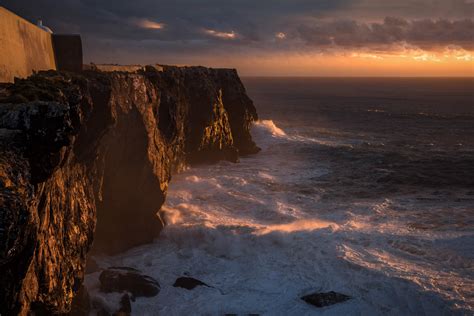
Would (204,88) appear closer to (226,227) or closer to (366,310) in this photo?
(226,227)

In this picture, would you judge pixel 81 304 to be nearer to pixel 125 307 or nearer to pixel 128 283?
pixel 125 307

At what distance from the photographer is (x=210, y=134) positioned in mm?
42719

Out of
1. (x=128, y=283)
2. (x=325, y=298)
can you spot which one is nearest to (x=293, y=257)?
(x=325, y=298)

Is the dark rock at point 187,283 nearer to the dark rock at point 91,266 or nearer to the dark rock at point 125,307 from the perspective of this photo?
the dark rock at point 125,307

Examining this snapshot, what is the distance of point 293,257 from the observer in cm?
2111

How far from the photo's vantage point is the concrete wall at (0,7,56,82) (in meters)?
12.3

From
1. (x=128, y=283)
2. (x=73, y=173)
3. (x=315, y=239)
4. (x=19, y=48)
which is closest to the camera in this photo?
(x=19, y=48)

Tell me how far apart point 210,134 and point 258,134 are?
59.2 ft

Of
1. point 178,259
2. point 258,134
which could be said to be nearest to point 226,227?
point 178,259

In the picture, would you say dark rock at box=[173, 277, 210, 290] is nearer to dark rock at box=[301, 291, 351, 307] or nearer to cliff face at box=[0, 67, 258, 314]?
cliff face at box=[0, 67, 258, 314]

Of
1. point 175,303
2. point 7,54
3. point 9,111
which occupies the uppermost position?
point 7,54

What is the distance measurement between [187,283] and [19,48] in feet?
39.2

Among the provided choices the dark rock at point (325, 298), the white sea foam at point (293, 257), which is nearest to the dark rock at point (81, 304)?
the white sea foam at point (293, 257)

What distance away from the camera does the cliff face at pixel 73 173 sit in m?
8.35
